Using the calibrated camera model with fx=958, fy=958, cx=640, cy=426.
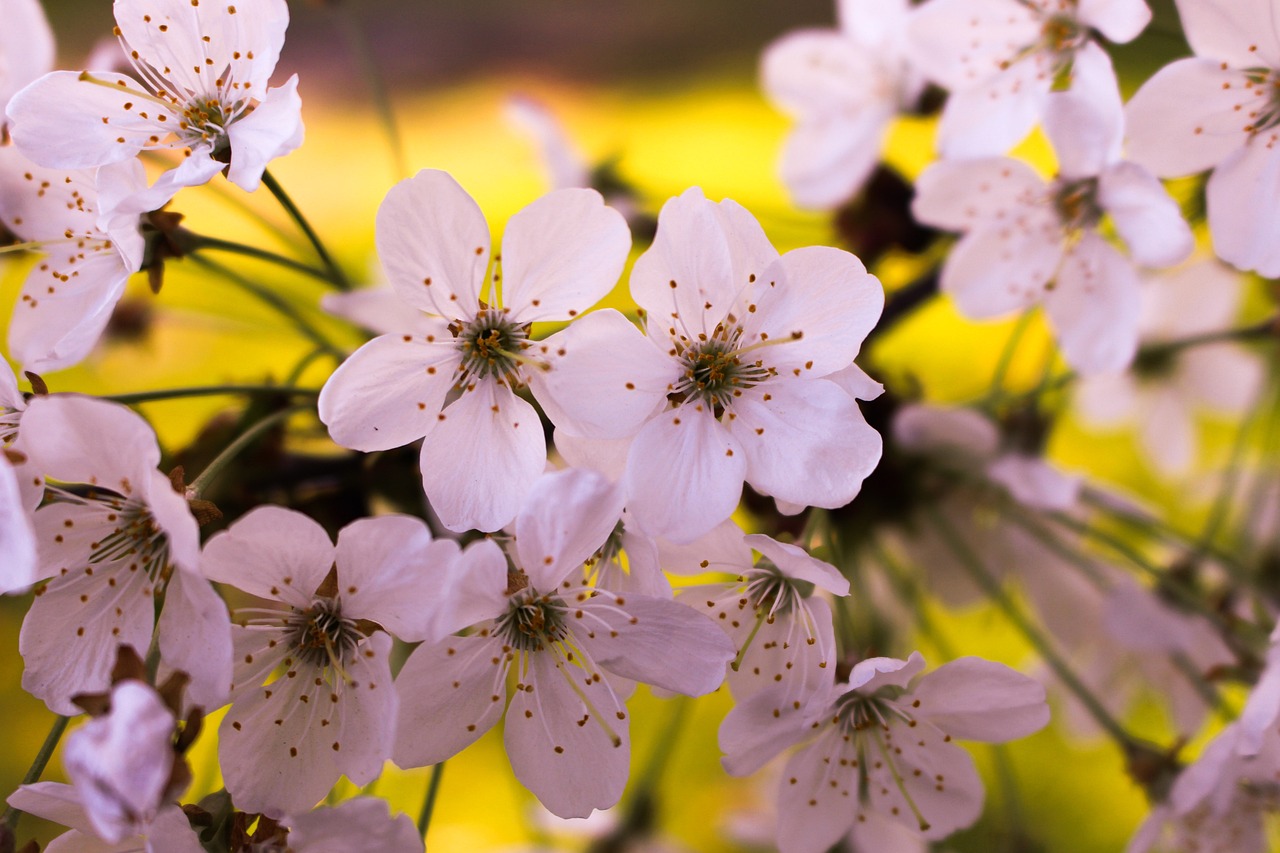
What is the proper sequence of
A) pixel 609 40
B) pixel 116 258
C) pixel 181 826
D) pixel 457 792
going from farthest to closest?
1. pixel 609 40
2. pixel 457 792
3. pixel 116 258
4. pixel 181 826

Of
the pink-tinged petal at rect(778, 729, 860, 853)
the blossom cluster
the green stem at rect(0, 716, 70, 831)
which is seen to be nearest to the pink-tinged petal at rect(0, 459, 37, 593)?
the blossom cluster

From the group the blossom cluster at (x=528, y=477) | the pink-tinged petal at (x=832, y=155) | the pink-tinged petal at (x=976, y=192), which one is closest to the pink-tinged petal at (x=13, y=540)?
the blossom cluster at (x=528, y=477)

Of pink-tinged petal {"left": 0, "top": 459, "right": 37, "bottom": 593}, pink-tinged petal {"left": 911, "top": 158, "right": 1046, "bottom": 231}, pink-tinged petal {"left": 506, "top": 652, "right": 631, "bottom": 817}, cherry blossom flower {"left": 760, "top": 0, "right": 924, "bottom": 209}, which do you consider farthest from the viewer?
cherry blossom flower {"left": 760, "top": 0, "right": 924, "bottom": 209}

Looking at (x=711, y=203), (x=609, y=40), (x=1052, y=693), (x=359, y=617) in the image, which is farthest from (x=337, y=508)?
(x=609, y=40)

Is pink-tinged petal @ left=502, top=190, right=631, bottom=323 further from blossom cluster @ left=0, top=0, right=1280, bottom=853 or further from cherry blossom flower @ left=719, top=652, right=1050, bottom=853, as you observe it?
cherry blossom flower @ left=719, top=652, right=1050, bottom=853

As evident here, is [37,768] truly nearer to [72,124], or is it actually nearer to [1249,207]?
[72,124]

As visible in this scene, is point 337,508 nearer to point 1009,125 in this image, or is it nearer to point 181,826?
point 181,826
